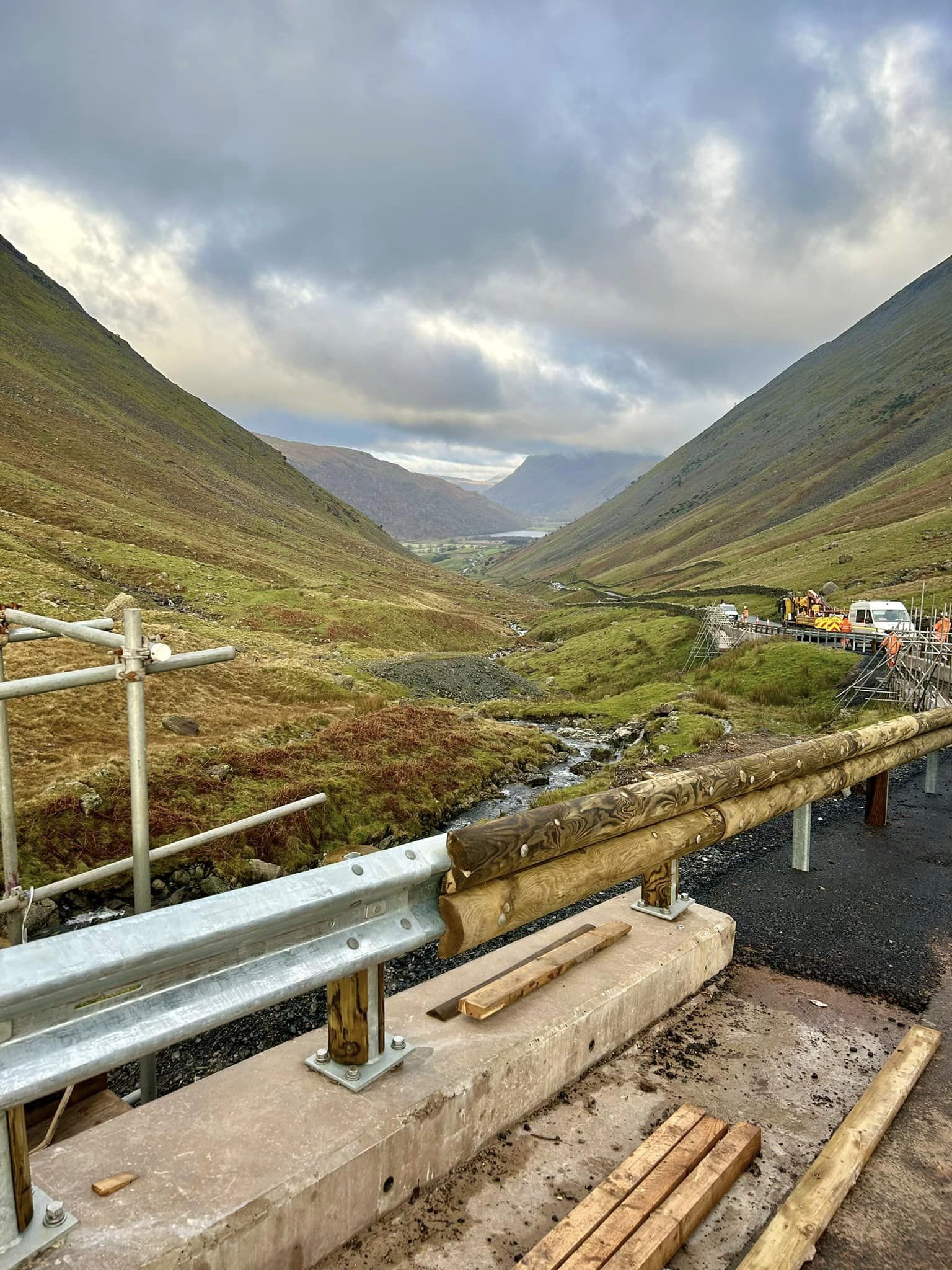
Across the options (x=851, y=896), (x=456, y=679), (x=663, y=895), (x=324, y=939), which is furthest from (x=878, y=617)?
(x=324, y=939)

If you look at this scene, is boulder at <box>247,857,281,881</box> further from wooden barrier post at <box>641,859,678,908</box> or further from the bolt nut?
the bolt nut

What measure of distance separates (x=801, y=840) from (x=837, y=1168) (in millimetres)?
6517

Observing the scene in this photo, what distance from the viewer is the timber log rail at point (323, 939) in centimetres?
267

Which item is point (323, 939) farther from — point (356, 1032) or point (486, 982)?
point (486, 982)

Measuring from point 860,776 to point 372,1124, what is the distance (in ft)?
27.4

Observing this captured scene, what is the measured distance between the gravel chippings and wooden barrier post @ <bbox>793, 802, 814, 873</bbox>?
15cm

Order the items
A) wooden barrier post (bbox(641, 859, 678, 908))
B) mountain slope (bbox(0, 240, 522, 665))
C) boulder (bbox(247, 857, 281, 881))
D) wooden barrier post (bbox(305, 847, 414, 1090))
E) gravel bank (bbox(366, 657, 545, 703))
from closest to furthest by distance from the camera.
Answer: wooden barrier post (bbox(305, 847, 414, 1090)) < wooden barrier post (bbox(641, 859, 678, 908)) < boulder (bbox(247, 857, 281, 881)) < gravel bank (bbox(366, 657, 545, 703)) < mountain slope (bbox(0, 240, 522, 665))

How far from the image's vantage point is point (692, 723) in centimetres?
2755

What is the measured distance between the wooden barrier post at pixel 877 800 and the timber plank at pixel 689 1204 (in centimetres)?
884

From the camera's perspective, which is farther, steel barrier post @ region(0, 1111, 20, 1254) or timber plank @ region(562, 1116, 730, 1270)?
timber plank @ region(562, 1116, 730, 1270)

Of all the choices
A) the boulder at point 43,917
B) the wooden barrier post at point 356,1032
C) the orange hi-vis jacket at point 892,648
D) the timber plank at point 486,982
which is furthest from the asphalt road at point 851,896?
the orange hi-vis jacket at point 892,648

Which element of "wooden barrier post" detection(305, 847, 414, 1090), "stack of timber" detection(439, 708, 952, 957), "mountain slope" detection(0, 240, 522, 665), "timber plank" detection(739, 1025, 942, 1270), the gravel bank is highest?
"mountain slope" detection(0, 240, 522, 665)

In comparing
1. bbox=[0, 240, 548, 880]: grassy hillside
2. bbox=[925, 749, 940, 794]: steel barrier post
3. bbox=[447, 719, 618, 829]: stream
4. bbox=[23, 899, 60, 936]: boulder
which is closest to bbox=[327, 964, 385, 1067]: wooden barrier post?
bbox=[23, 899, 60, 936]: boulder

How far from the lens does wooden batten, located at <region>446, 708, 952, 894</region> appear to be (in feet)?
14.1
